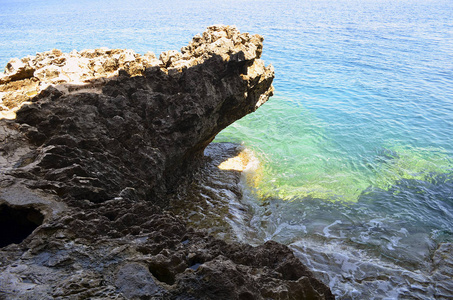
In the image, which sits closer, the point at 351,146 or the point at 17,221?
the point at 17,221

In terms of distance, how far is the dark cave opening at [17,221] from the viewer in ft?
14.8

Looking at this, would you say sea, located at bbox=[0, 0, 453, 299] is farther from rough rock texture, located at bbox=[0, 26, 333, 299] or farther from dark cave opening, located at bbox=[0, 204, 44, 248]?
dark cave opening, located at bbox=[0, 204, 44, 248]

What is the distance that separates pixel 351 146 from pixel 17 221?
1153 cm

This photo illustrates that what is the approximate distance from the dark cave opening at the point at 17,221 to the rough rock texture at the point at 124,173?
0.10 ft

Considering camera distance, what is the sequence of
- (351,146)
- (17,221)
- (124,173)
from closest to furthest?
(17,221), (124,173), (351,146)

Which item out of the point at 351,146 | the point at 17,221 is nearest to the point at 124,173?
the point at 17,221

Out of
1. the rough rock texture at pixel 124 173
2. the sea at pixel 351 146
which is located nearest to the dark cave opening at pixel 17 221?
the rough rock texture at pixel 124 173

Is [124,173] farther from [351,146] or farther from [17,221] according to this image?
[351,146]

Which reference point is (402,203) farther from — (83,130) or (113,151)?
(83,130)

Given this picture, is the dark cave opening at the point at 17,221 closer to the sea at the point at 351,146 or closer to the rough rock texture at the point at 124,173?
the rough rock texture at the point at 124,173

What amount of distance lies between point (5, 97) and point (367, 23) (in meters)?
32.8

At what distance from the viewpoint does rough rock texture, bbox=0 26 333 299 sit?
143 inches

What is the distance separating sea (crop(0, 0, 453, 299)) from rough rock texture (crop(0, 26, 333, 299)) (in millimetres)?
2216

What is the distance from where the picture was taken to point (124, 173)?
6.23 m
